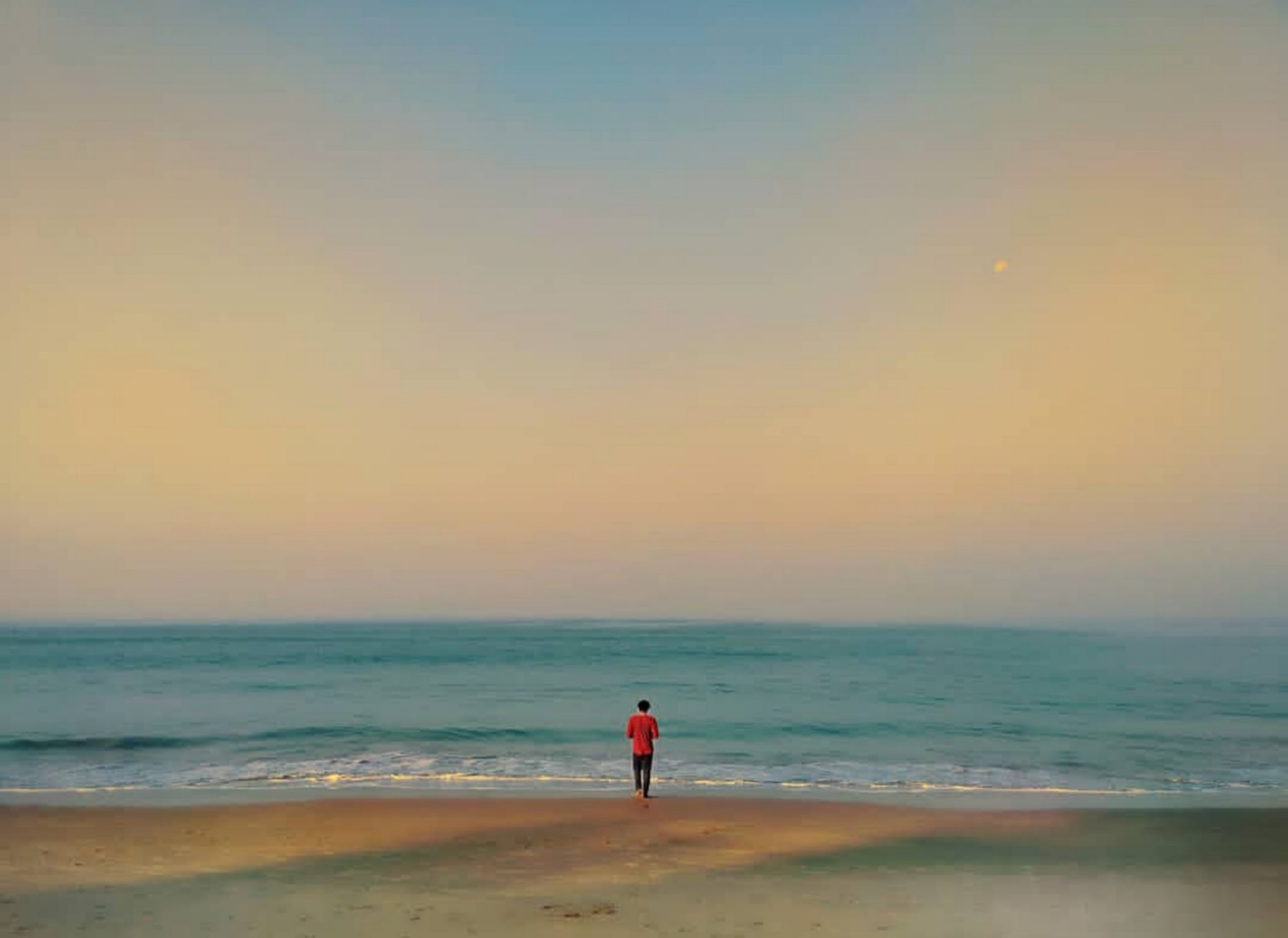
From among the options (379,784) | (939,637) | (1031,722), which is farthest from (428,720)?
(939,637)

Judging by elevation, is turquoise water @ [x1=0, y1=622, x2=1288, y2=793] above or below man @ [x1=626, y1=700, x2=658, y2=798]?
below

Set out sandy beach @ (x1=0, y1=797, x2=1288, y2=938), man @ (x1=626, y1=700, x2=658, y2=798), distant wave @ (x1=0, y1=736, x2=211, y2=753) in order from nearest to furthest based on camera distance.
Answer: sandy beach @ (x1=0, y1=797, x2=1288, y2=938)
man @ (x1=626, y1=700, x2=658, y2=798)
distant wave @ (x1=0, y1=736, x2=211, y2=753)

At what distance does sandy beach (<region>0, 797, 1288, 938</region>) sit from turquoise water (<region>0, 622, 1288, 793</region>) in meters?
3.31

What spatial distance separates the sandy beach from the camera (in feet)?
33.1

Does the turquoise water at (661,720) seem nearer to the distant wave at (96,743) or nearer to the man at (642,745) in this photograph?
the distant wave at (96,743)

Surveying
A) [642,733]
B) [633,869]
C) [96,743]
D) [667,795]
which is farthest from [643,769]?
[96,743]

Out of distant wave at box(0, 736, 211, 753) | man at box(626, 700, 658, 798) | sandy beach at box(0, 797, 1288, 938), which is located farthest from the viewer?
distant wave at box(0, 736, 211, 753)

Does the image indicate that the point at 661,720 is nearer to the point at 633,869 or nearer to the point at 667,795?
the point at 667,795

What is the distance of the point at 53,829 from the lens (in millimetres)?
15016

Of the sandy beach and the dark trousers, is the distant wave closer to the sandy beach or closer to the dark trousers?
the sandy beach

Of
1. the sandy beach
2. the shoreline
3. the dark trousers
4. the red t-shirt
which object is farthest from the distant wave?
the red t-shirt

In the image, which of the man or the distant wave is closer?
the man

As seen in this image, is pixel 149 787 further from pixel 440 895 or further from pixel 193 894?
pixel 440 895

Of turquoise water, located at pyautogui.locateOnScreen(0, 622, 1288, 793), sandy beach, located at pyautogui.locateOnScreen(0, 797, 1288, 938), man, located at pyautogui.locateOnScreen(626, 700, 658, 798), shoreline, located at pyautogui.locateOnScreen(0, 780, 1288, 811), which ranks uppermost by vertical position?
man, located at pyautogui.locateOnScreen(626, 700, 658, 798)
